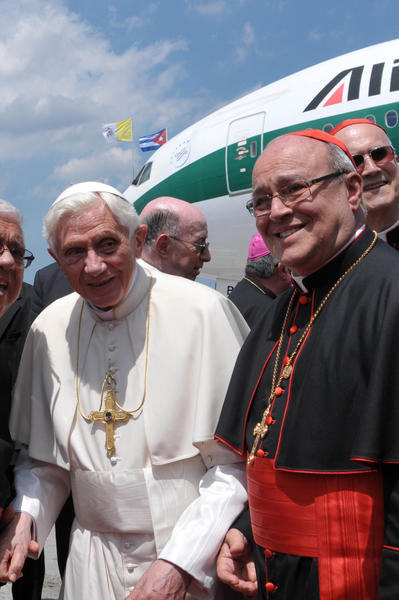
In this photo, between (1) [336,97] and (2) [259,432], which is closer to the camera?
(2) [259,432]

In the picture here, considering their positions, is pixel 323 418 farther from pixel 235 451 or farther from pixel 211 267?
pixel 211 267

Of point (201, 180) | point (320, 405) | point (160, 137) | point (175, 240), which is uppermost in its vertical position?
point (160, 137)

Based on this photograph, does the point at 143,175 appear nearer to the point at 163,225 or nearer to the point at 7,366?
the point at 163,225

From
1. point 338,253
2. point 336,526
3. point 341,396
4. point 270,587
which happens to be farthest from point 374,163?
point 270,587

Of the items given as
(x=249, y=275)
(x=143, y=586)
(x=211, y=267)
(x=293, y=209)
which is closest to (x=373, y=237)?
(x=293, y=209)

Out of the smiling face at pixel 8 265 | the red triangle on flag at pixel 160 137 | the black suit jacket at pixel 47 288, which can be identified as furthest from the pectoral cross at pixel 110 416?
the red triangle on flag at pixel 160 137

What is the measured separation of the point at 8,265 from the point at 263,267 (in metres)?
2.74

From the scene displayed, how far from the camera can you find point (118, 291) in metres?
2.62

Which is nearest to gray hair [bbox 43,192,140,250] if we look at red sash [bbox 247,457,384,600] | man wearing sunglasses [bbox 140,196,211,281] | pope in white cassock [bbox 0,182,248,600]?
pope in white cassock [bbox 0,182,248,600]

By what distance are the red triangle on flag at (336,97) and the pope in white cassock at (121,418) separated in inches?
352

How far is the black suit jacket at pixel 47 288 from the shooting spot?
16.2 feet

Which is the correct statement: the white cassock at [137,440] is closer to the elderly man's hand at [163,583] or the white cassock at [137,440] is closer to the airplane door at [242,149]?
the elderly man's hand at [163,583]

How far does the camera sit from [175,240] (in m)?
4.44

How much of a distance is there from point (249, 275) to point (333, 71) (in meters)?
7.70
